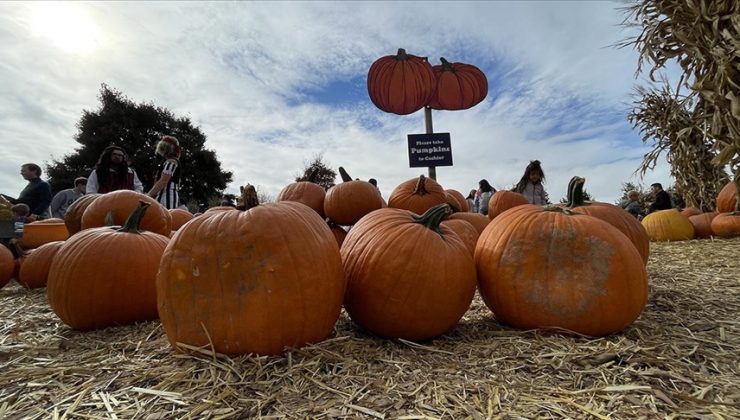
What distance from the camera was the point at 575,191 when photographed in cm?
240

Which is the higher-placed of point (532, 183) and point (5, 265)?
point (532, 183)

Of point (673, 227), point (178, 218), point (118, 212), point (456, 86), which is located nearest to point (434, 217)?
point (118, 212)

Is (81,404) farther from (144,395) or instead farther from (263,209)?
(263,209)

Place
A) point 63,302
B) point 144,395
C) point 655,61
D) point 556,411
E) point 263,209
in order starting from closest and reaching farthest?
1. point 556,411
2. point 144,395
3. point 263,209
4. point 63,302
5. point 655,61

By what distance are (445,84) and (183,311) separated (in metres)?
7.15

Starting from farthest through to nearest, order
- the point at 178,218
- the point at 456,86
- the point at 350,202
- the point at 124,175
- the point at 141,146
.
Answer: the point at 141,146, the point at 456,86, the point at 124,175, the point at 178,218, the point at 350,202

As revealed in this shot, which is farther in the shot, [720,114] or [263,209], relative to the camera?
[720,114]

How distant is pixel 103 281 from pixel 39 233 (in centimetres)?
364

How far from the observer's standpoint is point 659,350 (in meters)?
1.41

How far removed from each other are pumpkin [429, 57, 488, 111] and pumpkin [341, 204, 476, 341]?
6173 millimetres

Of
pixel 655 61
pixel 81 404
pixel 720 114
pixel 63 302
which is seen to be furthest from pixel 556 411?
pixel 655 61

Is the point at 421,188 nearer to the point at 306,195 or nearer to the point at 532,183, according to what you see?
the point at 306,195

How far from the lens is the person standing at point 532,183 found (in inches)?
233

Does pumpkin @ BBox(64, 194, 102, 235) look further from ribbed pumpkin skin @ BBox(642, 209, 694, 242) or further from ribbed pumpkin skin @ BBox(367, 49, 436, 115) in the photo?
ribbed pumpkin skin @ BBox(642, 209, 694, 242)
